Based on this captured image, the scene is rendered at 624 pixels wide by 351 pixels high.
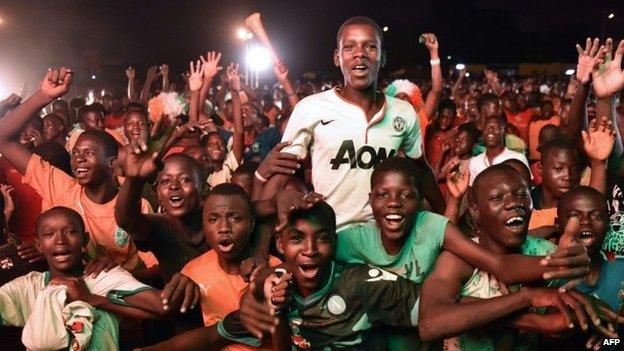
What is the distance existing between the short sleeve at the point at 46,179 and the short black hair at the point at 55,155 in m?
0.95

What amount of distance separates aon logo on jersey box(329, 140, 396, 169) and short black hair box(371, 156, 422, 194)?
0.18m

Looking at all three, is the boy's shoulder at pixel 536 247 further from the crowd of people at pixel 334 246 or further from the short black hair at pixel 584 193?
the short black hair at pixel 584 193

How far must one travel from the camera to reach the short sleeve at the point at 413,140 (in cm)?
419

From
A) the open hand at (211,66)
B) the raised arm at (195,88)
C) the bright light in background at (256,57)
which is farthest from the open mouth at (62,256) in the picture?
the bright light in background at (256,57)

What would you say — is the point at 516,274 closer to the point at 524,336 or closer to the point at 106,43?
the point at 524,336

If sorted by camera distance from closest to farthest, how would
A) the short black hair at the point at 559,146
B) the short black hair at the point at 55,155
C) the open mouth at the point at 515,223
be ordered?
1. the open mouth at the point at 515,223
2. the short black hair at the point at 559,146
3. the short black hair at the point at 55,155

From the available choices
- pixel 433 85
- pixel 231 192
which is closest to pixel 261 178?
pixel 231 192

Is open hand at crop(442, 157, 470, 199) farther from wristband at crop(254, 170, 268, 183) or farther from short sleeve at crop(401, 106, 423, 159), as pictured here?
wristband at crop(254, 170, 268, 183)

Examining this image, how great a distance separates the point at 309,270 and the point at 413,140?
46.8 inches

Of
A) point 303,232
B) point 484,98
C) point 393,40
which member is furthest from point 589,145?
point 393,40

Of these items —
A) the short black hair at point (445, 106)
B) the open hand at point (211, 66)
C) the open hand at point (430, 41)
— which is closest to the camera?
the open hand at point (211, 66)

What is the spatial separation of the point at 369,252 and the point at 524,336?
83 cm

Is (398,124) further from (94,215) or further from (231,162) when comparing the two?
(231,162)

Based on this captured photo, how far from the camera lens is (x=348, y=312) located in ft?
11.3
